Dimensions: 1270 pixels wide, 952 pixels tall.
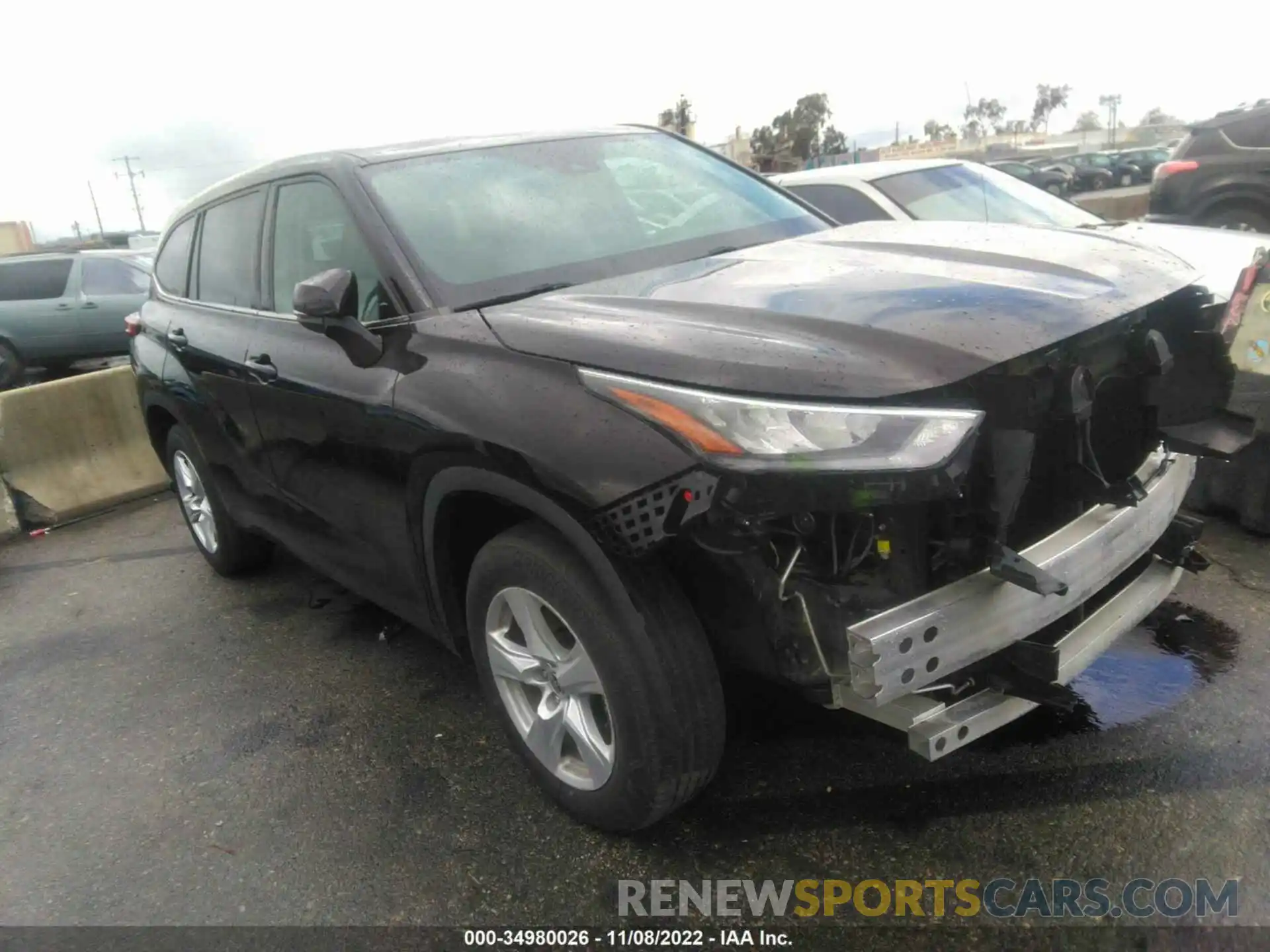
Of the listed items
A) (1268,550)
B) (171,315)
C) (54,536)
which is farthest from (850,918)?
(54,536)

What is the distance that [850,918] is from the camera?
230 cm

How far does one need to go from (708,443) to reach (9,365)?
13564mm

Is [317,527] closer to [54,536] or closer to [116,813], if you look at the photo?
[116,813]

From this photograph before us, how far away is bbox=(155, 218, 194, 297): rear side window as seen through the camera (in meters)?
4.55

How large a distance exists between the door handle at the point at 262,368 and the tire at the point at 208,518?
1.05 meters

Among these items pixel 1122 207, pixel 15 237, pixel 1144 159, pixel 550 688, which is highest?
pixel 550 688

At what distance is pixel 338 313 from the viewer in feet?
9.00

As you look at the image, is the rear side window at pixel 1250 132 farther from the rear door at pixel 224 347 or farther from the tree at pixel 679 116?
the tree at pixel 679 116

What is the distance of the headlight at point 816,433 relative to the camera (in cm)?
186

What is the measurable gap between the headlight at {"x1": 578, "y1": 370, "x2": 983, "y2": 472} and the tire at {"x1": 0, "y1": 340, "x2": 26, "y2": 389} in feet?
43.8

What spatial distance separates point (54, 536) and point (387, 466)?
4668 millimetres

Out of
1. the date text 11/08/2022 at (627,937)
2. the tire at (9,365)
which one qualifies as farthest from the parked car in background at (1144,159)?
the date text 11/08/2022 at (627,937)

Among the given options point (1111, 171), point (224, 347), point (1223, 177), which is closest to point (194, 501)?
point (224, 347)

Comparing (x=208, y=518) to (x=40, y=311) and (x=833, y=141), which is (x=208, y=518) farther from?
(x=833, y=141)
